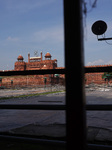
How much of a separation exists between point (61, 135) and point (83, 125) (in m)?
1.40

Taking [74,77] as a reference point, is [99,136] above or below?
below

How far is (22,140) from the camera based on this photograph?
103cm

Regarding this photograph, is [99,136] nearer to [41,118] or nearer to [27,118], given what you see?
[41,118]

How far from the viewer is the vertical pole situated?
1.51 ft

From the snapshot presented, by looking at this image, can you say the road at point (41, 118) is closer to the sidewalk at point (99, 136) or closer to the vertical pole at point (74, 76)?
the sidewalk at point (99, 136)

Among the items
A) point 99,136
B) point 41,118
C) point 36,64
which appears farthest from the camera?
point 36,64

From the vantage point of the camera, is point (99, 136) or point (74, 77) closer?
point (74, 77)

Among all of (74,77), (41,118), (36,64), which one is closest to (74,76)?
(74,77)

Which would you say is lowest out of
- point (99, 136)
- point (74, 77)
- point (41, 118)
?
point (41, 118)

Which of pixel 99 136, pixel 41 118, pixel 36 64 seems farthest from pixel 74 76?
pixel 36 64

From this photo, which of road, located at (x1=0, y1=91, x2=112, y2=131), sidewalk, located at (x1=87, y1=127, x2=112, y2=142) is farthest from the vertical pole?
road, located at (x1=0, y1=91, x2=112, y2=131)

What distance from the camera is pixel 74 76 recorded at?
0.47 metres

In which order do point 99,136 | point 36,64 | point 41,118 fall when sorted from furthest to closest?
point 36,64 < point 41,118 < point 99,136

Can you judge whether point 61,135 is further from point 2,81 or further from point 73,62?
point 2,81
